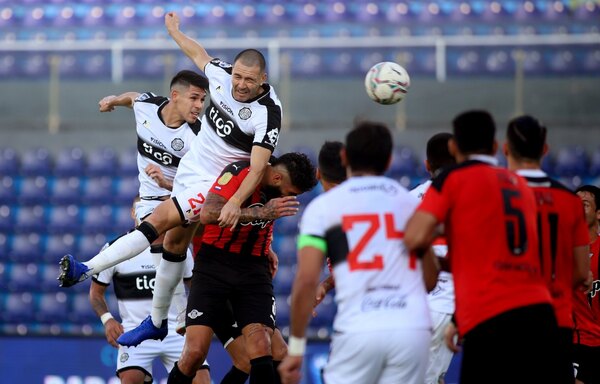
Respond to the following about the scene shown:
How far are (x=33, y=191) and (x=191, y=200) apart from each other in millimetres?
8697

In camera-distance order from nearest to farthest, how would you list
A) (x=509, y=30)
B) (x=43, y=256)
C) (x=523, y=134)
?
(x=523, y=134), (x=43, y=256), (x=509, y=30)

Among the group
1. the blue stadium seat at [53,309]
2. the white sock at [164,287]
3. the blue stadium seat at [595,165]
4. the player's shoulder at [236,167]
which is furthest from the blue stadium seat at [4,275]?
the blue stadium seat at [595,165]

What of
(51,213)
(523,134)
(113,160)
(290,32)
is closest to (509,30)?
(290,32)

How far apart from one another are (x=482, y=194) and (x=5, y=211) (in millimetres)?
11804

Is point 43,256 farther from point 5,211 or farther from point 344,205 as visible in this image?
point 344,205

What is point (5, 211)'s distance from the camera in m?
16.0

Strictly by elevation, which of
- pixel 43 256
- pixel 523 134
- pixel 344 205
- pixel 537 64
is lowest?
pixel 43 256

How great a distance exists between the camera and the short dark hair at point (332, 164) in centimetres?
704

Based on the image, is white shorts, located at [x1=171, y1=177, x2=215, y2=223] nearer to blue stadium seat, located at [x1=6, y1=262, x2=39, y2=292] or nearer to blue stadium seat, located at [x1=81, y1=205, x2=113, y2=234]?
blue stadium seat, located at [x1=81, y1=205, x2=113, y2=234]

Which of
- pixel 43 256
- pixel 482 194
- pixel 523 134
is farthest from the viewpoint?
pixel 43 256

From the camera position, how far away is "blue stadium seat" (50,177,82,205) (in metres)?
16.0

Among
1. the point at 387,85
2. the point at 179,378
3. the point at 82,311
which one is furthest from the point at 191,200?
Result: the point at 82,311

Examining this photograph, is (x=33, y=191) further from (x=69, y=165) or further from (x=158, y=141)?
(x=158, y=141)

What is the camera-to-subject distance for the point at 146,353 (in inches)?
383
